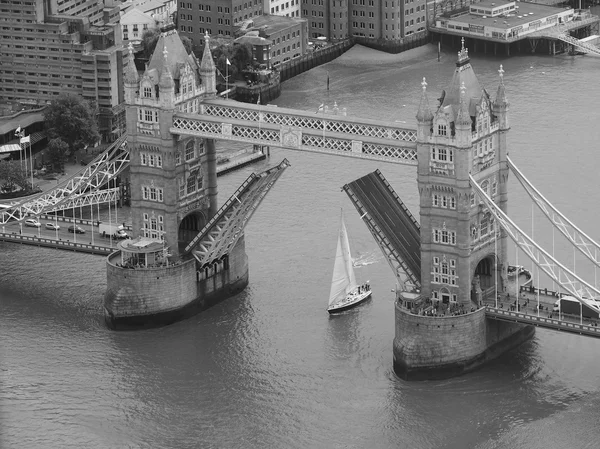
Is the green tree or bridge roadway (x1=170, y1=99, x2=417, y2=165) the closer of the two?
bridge roadway (x1=170, y1=99, x2=417, y2=165)

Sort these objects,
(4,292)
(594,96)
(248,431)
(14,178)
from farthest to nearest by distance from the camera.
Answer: (594,96)
(14,178)
(4,292)
(248,431)

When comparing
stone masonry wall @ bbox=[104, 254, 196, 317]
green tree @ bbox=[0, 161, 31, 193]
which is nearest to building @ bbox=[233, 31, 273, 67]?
green tree @ bbox=[0, 161, 31, 193]

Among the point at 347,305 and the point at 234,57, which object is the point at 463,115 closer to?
the point at 347,305

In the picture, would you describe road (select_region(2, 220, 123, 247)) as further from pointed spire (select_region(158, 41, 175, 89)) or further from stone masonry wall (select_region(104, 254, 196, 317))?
pointed spire (select_region(158, 41, 175, 89))

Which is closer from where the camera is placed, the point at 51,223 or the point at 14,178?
the point at 51,223

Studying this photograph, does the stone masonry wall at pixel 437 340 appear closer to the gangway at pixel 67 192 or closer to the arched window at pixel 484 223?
the arched window at pixel 484 223

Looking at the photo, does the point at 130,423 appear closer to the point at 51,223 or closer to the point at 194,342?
the point at 194,342

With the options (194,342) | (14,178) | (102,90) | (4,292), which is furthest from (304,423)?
(102,90)

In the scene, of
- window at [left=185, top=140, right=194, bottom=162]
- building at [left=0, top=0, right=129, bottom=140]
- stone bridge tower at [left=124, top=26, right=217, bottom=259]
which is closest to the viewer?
stone bridge tower at [left=124, top=26, right=217, bottom=259]
